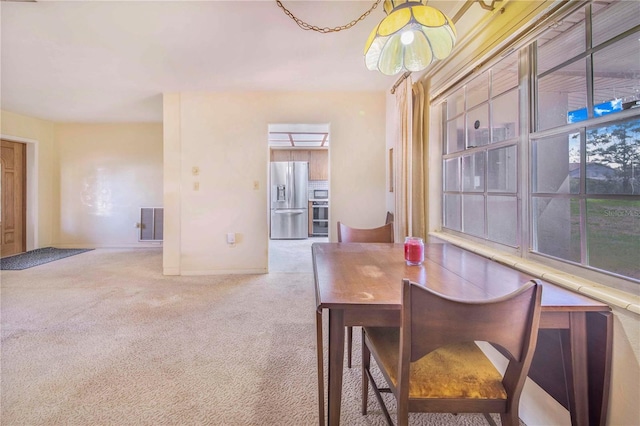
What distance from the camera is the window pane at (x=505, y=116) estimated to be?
1638mm

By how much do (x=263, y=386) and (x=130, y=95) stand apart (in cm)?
401

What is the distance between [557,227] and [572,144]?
0.39 meters

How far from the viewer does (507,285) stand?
1.11m

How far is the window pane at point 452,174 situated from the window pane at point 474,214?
187 mm

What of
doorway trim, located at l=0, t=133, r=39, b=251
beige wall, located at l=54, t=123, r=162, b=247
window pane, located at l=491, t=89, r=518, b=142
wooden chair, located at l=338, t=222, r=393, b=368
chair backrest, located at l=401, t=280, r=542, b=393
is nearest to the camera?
chair backrest, located at l=401, t=280, r=542, b=393

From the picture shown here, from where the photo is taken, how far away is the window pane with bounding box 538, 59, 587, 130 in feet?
4.04

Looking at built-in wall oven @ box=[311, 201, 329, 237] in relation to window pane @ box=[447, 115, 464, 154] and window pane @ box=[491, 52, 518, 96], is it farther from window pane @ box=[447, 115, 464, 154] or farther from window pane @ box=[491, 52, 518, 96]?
window pane @ box=[491, 52, 518, 96]

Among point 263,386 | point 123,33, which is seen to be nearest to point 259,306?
point 263,386

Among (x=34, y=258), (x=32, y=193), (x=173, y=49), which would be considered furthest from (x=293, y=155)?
(x=34, y=258)

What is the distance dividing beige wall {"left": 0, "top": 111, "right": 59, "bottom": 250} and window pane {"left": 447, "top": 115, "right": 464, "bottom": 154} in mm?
6471

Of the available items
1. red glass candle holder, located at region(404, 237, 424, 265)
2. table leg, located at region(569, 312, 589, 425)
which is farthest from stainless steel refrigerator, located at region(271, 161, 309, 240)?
table leg, located at region(569, 312, 589, 425)

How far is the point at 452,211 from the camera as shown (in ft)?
7.91

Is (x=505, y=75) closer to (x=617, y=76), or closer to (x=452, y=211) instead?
(x=617, y=76)

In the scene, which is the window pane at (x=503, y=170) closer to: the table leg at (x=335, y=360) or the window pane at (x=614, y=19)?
the window pane at (x=614, y=19)
